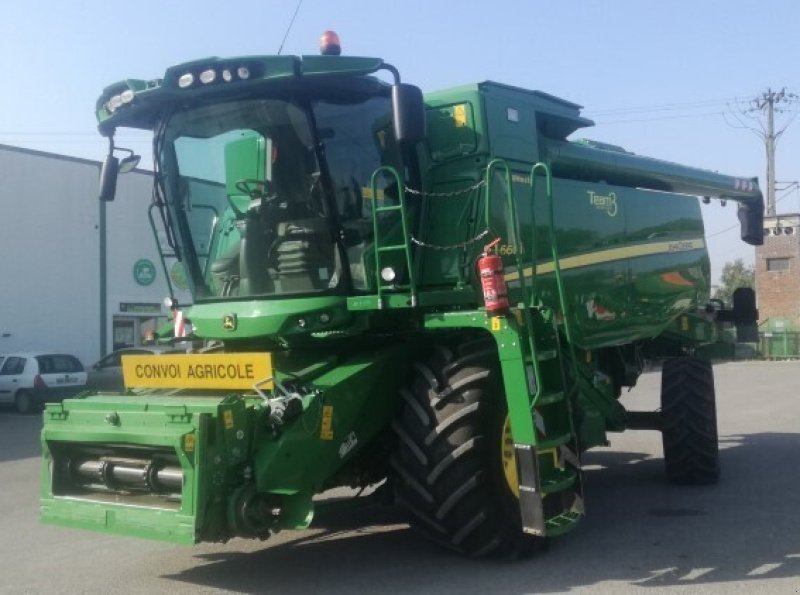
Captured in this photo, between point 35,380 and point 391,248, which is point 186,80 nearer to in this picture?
point 391,248

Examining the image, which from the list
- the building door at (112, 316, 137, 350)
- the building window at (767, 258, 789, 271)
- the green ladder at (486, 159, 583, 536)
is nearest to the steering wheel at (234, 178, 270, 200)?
the green ladder at (486, 159, 583, 536)

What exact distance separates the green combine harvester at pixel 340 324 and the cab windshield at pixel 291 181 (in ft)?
0.05

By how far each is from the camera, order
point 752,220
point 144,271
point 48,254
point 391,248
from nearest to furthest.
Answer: point 391,248
point 752,220
point 48,254
point 144,271

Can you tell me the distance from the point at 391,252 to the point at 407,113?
1172 mm

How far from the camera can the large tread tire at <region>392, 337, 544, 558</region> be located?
646 cm

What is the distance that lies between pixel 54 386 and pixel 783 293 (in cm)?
3979

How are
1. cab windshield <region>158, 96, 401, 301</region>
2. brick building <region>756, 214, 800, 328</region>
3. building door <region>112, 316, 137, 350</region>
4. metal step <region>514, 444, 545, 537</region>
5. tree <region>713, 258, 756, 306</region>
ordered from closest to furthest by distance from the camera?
1. metal step <region>514, 444, 545, 537</region>
2. cab windshield <region>158, 96, 401, 301</region>
3. building door <region>112, 316, 137, 350</region>
4. brick building <region>756, 214, 800, 328</region>
5. tree <region>713, 258, 756, 306</region>

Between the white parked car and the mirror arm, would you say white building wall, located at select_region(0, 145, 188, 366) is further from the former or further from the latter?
the mirror arm

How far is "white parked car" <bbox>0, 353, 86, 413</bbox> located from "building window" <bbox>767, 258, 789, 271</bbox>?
38.9 meters

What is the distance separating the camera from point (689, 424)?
10047 millimetres

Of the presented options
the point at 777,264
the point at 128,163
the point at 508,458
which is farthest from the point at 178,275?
the point at 777,264

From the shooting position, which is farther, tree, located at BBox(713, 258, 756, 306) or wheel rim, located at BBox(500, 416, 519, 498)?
tree, located at BBox(713, 258, 756, 306)

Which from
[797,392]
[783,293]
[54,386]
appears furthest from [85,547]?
[783,293]

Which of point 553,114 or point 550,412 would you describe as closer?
point 550,412
